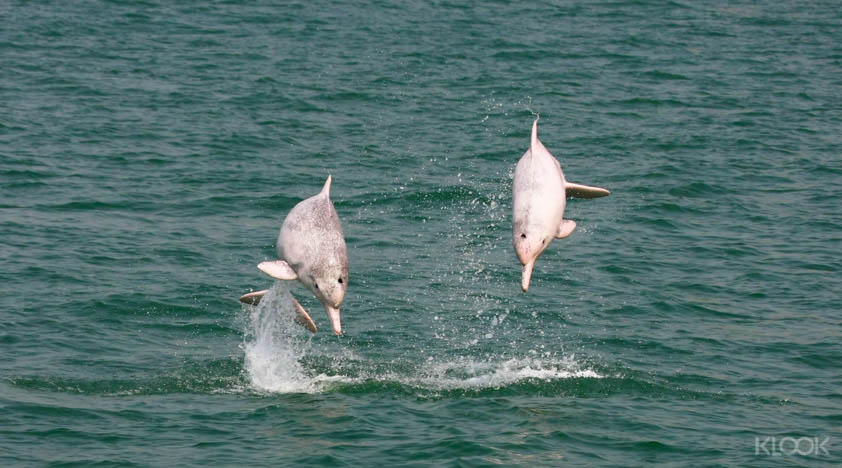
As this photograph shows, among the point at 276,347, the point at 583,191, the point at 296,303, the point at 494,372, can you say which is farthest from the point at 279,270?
the point at 494,372

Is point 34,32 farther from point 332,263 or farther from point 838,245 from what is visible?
point 332,263

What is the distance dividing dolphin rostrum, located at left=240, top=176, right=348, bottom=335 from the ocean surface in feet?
12.6

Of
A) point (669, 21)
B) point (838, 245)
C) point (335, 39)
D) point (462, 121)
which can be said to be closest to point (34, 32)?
point (335, 39)

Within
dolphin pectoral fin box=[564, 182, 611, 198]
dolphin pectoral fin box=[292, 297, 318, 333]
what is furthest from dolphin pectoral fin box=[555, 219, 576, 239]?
dolphin pectoral fin box=[292, 297, 318, 333]

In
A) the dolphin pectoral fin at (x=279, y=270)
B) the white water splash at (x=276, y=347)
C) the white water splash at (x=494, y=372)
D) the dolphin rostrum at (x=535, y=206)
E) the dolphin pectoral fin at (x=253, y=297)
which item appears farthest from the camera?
the white water splash at (x=494, y=372)

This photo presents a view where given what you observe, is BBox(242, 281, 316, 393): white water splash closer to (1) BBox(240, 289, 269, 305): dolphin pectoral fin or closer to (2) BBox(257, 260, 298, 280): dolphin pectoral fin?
(1) BBox(240, 289, 269, 305): dolphin pectoral fin

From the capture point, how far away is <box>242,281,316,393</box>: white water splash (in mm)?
19781

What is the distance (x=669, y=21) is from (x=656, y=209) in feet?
64.8

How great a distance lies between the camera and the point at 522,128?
112 feet

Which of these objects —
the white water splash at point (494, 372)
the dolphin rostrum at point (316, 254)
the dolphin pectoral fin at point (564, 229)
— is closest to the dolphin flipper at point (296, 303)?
the dolphin rostrum at point (316, 254)

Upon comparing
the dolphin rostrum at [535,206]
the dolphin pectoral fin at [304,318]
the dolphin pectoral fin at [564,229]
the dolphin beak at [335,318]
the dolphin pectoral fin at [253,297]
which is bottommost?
the dolphin pectoral fin at [304,318]

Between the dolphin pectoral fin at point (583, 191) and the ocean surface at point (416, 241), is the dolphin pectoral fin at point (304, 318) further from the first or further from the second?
the dolphin pectoral fin at point (583, 191)

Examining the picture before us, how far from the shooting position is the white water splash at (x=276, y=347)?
1978cm

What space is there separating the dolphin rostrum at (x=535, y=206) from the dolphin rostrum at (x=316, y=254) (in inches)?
75.2
